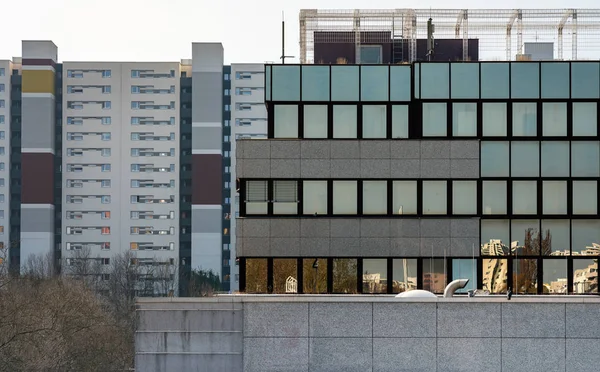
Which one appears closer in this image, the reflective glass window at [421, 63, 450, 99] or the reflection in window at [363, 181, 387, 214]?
the reflection in window at [363, 181, 387, 214]

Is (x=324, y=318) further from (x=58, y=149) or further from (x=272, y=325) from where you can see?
(x=58, y=149)

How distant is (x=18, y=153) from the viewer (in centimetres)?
16175

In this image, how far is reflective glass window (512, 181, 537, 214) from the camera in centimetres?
4331

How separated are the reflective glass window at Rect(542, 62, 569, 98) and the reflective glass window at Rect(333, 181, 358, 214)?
9818 millimetres

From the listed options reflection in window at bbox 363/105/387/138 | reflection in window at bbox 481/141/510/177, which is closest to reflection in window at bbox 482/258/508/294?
reflection in window at bbox 481/141/510/177

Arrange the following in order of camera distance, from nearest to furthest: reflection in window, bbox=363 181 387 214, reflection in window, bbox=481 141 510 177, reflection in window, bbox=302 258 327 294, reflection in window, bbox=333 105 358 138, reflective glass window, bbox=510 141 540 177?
1. reflection in window, bbox=302 258 327 294
2. reflection in window, bbox=363 181 387 214
3. reflection in window, bbox=481 141 510 177
4. reflective glass window, bbox=510 141 540 177
5. reflection in window, bbox=333 105 358 138

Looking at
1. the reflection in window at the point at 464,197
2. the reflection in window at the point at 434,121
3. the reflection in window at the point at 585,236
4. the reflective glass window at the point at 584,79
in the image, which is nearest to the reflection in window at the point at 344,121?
the reflection in window at the point at 434,121

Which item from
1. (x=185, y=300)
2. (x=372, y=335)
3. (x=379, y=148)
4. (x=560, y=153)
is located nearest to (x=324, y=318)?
(x=372, y=335)

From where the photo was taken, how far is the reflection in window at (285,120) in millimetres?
43469

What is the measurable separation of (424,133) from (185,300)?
1809 cm

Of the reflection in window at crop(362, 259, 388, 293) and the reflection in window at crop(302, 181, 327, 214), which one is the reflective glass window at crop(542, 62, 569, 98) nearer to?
A: the reflection in window at crop(362, 259, 388, 293)

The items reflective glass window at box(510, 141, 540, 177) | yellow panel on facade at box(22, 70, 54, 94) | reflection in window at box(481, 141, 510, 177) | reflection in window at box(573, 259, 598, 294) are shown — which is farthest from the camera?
yellow panel on facade at box(22, 70, 54, 94)

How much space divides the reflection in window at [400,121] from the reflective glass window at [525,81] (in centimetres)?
501

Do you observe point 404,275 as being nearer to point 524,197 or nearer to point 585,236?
point 524,197
